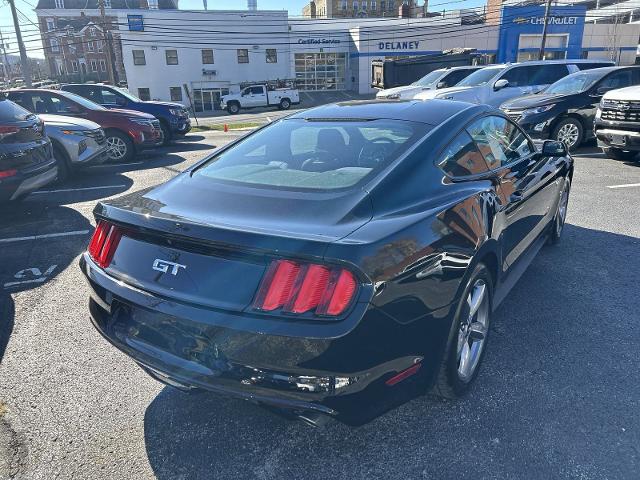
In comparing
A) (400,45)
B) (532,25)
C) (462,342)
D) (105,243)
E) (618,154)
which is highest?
(532,25)

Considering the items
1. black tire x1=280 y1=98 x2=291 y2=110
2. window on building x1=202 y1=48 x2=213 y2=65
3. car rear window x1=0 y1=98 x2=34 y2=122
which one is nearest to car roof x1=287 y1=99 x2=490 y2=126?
car rear window x1=0 y1=98 x2=34 y2=122

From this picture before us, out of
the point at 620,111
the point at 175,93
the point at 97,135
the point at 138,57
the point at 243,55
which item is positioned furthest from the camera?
the point at 243,55

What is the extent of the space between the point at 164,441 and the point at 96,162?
7593 mm

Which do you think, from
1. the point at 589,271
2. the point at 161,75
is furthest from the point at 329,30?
the point at 589,271

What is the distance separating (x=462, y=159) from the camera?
290cm

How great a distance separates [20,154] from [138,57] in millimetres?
40087

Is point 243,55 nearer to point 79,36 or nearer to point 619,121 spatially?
point 79,36

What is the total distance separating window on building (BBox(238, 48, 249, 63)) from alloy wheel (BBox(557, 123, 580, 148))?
123 ft

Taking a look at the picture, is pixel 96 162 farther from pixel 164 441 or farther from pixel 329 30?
pixel 329 30

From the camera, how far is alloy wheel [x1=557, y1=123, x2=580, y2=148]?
10102 millimetres

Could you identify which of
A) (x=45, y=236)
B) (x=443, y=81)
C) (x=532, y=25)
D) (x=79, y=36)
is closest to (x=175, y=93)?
(x=443, y=81)

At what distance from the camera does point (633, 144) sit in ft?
27.0

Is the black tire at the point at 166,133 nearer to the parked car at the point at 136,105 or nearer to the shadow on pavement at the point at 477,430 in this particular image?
the parked car at the point at 136,105

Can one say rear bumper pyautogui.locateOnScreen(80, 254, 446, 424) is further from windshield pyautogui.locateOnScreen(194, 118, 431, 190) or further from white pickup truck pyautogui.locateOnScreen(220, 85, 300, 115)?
white pickup truck pyautogui.locateOnScreen(220, 85, 300, 115)
